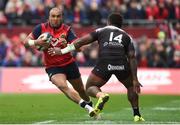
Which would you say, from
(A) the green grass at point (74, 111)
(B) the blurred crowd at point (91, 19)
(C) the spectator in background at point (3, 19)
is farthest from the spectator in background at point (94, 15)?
(A) the green grass at point (74, 111)

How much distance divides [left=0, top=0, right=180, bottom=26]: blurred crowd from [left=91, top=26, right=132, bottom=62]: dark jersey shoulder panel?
17.5 meters

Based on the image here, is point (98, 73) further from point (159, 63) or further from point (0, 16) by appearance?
point (0, 16)

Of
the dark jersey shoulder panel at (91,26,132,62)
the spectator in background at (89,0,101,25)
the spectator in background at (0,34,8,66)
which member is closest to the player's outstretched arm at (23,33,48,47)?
the dark jersey shoulder panel at (91,26,132,62)

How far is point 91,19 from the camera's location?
3356 centimetres

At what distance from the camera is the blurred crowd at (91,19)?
31.6 meters

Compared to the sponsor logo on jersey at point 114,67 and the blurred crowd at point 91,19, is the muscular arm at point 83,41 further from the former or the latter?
the blurred crowd at point 91,19

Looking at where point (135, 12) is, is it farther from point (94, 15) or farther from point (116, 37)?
point (116, 37)

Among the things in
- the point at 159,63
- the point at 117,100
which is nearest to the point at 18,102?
the point at 117,100

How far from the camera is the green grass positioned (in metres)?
16.2

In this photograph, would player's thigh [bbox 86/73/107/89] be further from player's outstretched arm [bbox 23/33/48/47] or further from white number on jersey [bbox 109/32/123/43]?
player's outstretched arm [bbox 23/33/48/47]

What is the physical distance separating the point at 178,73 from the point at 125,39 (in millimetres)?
14069

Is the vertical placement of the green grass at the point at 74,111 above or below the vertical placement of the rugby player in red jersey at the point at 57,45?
below

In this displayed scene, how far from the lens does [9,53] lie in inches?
1267

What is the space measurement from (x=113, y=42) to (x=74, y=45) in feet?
2.84
